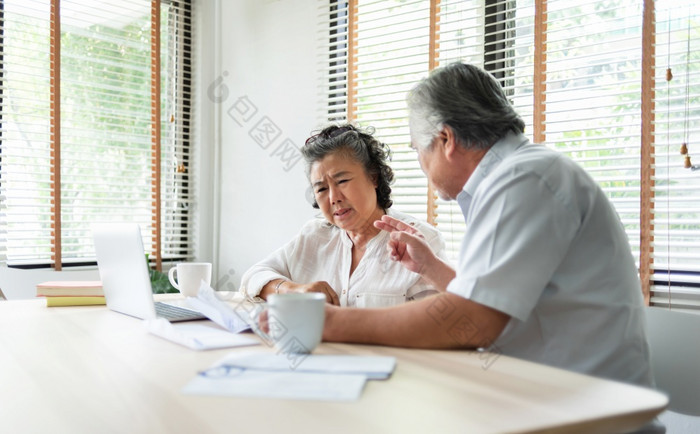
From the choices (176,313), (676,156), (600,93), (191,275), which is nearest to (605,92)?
(600,93)

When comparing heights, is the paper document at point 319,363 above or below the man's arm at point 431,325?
below

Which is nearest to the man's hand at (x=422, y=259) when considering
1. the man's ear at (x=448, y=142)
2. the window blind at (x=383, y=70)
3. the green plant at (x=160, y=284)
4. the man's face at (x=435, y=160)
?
the man's face at (x=435, y=160)

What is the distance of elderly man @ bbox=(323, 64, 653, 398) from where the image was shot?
101 centimetres

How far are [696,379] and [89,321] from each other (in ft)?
4.35

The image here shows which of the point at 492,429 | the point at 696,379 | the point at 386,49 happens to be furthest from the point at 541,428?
the point at 386,49

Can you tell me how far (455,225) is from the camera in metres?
2.68

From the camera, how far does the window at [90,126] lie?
3057 millimetres

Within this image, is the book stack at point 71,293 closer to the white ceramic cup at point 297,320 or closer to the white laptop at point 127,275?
the white laptop at point 127,275

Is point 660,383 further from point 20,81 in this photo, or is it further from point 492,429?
point 20,81

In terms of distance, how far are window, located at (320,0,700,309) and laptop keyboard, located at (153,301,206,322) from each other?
4.78ft

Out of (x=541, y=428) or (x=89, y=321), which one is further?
(x=89, y=321)

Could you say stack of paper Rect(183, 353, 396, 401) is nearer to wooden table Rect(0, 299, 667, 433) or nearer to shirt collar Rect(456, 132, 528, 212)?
wooden table Rect(0, 299, 667, 433)

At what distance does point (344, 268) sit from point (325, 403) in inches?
49.2

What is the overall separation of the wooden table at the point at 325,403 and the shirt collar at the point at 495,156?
438mm
